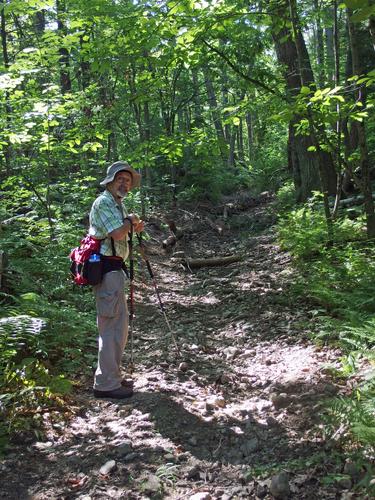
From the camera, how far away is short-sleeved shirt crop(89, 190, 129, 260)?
4.73 metres

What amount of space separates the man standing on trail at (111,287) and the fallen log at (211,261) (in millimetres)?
6258

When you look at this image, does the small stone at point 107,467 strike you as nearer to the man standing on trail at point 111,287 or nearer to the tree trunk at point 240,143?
the man standing on trail at point 111,287

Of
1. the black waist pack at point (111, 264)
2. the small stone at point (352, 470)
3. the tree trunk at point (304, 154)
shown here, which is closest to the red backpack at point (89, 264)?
the black waist pack at point (111, 264)

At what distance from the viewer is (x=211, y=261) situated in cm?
1128

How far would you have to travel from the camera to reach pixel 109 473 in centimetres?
357

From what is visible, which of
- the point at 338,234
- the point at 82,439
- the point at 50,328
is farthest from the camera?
the point at 338,234

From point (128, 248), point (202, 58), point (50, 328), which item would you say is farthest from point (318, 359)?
point (202, 58)

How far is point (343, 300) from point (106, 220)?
11.5 feet

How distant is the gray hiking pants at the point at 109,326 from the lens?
4.88m

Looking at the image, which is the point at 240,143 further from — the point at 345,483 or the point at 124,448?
the point at 345,483

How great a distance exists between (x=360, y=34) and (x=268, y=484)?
511 inches

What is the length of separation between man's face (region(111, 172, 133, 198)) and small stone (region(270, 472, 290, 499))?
3255mm

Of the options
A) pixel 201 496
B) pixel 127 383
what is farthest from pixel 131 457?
pixel 127 383

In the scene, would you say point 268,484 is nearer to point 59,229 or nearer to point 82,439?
point 82,439
